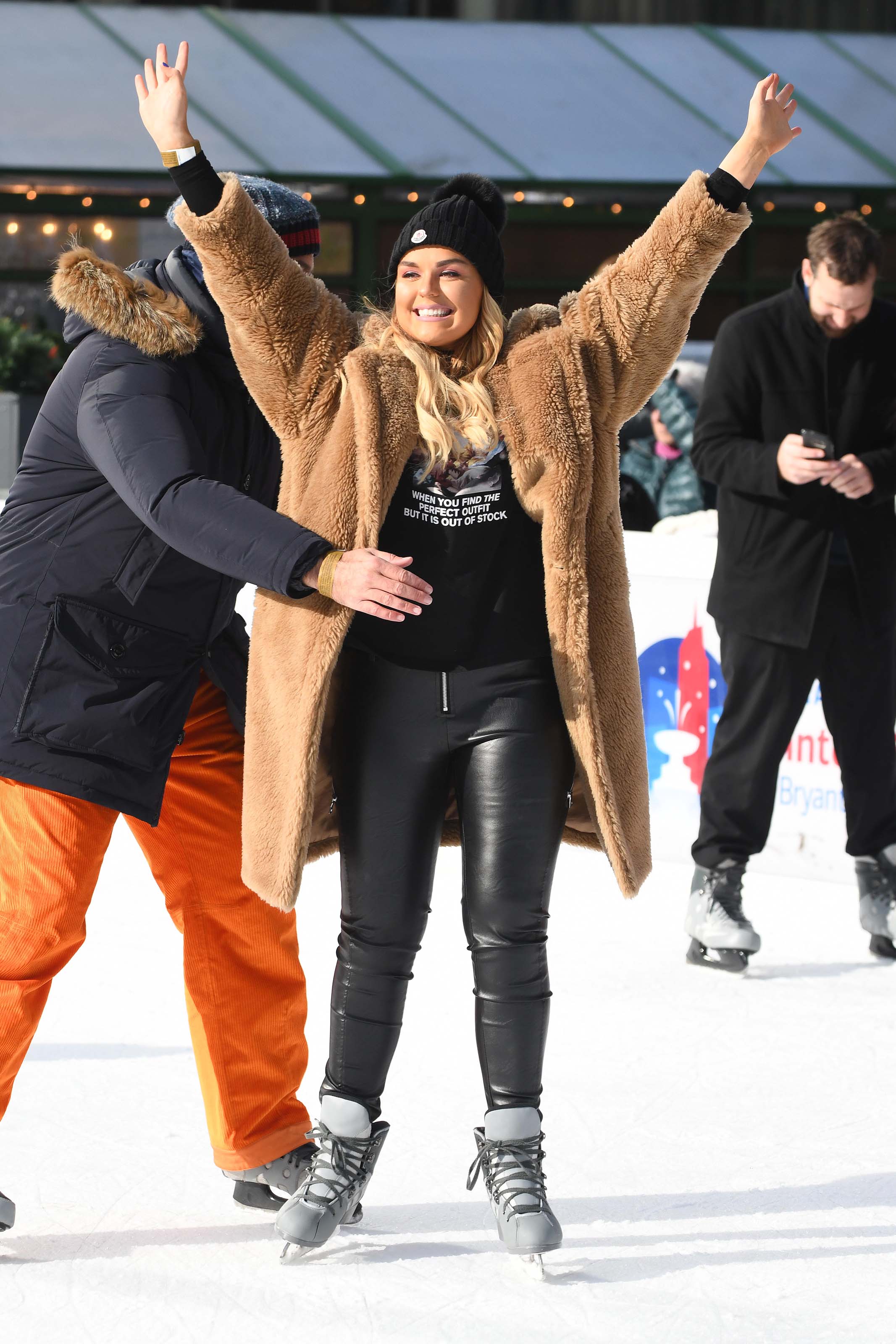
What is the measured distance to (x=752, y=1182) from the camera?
2.82 meters

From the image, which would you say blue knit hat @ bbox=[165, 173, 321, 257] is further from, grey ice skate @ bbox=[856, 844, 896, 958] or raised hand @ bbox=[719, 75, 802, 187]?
grey ice skate @ bbox=[856, 844, 896, 958]

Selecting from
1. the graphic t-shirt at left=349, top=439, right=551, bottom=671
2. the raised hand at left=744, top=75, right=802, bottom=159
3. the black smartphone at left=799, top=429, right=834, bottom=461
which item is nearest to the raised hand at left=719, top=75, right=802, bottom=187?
the raised hand at left=744, top=75, right=802, bottom=159

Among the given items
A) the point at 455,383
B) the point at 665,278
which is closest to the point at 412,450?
the point at 455,383

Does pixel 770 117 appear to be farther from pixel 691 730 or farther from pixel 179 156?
pixel 691 730

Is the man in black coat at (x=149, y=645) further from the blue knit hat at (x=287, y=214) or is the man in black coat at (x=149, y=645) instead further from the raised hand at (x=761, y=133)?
the raised hand at (x=761, y=133)

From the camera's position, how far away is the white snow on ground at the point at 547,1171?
7.63ft

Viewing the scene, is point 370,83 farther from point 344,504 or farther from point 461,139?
point 344,504

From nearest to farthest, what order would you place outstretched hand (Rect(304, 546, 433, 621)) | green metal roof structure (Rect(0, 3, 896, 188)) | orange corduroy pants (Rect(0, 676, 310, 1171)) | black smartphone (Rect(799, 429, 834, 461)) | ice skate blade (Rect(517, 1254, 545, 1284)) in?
1. outstretched hand (Rect(304, 546, 433, 621))
2. ice skate blade (Rect(517, 1254, 545, 1284))
3. orange corduroy pants (Rect(0, 676, 310, 1171))
4. black smartphone (Rect(799, 429, 834, 461))
5. green metal roof structure (Rect(0, 3, 896, 188))

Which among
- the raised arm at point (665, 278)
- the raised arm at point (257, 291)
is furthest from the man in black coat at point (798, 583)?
the raised arm at point (257, 291)

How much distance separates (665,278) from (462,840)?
0.90 meters

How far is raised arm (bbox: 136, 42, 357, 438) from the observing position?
2.28 meters

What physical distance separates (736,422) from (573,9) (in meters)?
9.98

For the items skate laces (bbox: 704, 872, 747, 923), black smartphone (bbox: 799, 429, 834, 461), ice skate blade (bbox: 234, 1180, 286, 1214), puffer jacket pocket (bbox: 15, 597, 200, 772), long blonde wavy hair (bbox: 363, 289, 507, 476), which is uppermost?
long blonde wavy hair (bbox: 363, 289, 507, 476)

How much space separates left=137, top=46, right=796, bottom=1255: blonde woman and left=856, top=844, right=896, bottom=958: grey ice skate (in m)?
1.89
